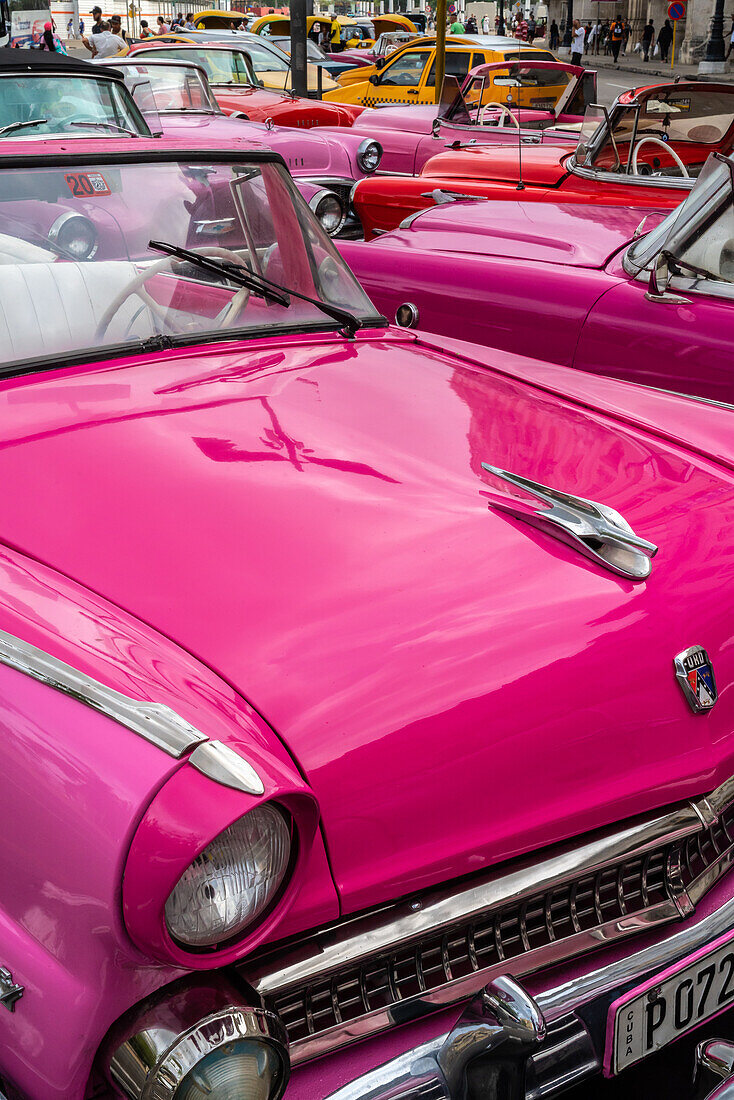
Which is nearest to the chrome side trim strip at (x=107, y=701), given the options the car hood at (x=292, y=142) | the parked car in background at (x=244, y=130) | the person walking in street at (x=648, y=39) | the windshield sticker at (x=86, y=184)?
the windshield sticker at (x=86, y=184)

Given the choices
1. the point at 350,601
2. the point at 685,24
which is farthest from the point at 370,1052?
the point at 685,24

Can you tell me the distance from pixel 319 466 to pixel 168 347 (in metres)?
0.68

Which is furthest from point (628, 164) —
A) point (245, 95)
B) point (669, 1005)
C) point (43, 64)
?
point (245, 95)

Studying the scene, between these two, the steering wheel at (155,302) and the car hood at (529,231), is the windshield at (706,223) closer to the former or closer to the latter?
the car hood at (529,231)

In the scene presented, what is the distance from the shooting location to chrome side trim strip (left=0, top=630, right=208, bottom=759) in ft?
4.47

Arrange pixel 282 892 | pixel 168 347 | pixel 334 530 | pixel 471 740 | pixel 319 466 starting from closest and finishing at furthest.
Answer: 1. pixel 282 892
2. pixel 471 740
3. pixel 334 530
4. pixel 319 466
5. pixel 168 347

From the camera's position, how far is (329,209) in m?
6.41

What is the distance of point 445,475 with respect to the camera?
6.77 feet

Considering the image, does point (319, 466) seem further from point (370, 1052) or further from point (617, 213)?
point (617, 213)

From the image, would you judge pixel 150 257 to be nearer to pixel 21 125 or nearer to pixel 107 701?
pixel 107 701

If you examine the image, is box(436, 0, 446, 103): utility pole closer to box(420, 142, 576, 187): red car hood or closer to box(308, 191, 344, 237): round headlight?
box(420, 142, 576, 187): red car hood

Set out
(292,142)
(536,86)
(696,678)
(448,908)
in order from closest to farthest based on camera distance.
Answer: (448,908), (696,678), (292,142), (536,86)

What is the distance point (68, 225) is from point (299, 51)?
492 inches

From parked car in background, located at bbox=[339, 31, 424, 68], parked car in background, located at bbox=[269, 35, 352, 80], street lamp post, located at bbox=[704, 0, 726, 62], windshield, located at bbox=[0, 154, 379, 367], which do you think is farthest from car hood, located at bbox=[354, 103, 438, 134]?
street lamp post, located at bbox=[704, 0, 726, 62]
